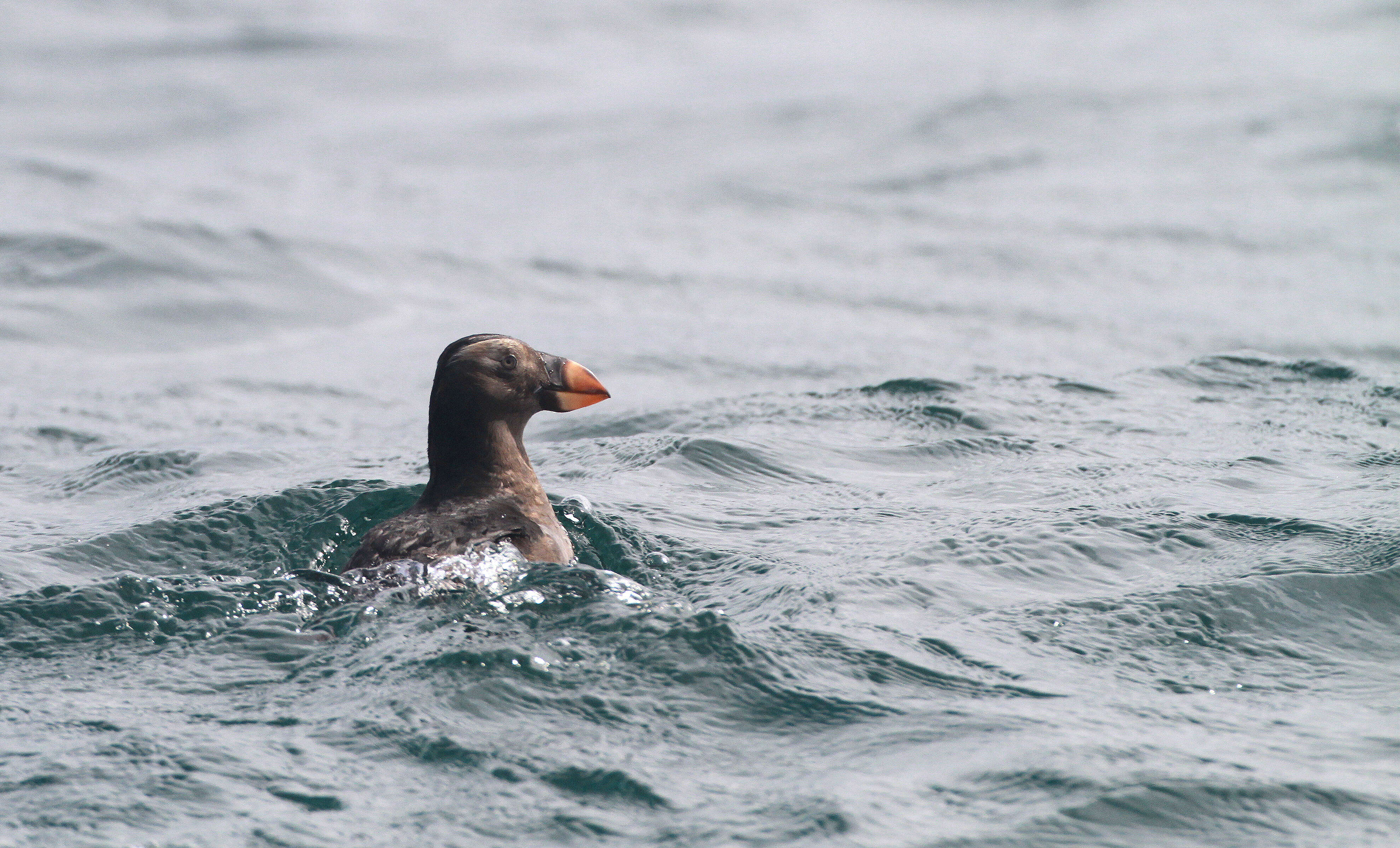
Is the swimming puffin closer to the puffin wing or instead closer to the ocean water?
the puffin wing

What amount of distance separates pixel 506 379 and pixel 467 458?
327 mm

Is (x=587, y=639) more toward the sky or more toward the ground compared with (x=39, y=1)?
more toward the ground

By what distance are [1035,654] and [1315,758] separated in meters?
0.98

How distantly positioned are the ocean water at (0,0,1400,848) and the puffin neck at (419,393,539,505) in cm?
72

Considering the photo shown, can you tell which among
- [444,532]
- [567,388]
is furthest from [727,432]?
[444,532]

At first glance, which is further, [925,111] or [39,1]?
[39,1]

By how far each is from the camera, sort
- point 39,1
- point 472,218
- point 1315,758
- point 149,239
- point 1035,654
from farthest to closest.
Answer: point 39,1 < point 472,218 < point 149,239 < point 1035,654 < point 1315,758

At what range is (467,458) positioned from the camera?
5512 mm

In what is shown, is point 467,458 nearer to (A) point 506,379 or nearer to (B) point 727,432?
(A) point 506,379

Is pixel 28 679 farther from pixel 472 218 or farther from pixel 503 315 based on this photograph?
pixel 472 218

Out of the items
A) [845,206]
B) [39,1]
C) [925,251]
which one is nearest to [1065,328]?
[925,251]

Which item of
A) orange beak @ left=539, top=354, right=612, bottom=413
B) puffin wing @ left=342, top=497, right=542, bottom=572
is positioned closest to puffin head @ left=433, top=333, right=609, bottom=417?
orange beak @ left=539, top=354, right=612, bottom=413

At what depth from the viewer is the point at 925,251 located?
14391 millimetres

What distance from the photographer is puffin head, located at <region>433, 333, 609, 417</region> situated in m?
5.49
